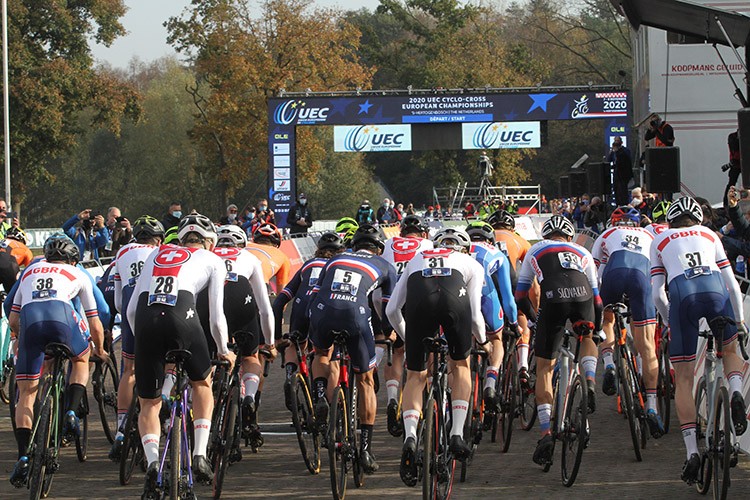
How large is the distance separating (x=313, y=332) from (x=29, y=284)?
6.96 feet

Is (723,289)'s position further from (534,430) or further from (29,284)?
(29,284)

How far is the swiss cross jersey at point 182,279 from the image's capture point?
7867 mm

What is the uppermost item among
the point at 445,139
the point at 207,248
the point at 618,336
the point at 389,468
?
the point at 445,139

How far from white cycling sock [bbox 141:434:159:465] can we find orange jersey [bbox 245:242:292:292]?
378 cm

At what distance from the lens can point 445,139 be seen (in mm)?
41312

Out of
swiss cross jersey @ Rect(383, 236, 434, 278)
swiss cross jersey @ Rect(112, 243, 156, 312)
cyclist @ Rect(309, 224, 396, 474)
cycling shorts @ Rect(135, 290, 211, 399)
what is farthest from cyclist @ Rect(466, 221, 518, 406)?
cycling shorts @ Rect(135, 290, 211, 399)

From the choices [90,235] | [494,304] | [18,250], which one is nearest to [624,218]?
[494,304]

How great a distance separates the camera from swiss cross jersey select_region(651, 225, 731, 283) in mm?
8930

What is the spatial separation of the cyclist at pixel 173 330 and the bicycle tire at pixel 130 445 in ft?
3.88

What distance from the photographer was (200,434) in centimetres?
813

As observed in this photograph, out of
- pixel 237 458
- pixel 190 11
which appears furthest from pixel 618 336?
pixel 190 11

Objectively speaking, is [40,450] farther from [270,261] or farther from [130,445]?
[270,261]

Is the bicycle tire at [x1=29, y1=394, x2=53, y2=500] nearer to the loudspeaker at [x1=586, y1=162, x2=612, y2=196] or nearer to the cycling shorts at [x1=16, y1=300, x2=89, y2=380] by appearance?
the cycling shorts at [x1=16, y1=300, x2=89, y2=380]

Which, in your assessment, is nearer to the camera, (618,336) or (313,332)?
(313,332)
